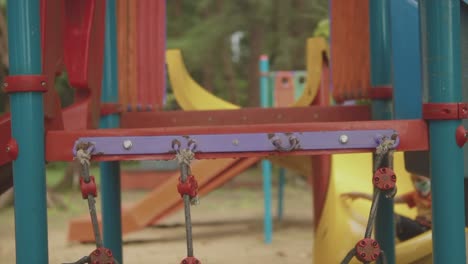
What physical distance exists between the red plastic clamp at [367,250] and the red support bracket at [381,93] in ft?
3.12

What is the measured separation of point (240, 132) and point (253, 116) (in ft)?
3.46

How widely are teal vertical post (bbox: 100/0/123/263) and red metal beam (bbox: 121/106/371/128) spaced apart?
0.35 feet

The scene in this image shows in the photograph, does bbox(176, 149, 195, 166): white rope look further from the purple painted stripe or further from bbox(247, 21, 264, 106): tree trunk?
bbox(247, 21, 264, 106): tree trunk

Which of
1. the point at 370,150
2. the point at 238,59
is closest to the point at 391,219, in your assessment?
the point at 370,150

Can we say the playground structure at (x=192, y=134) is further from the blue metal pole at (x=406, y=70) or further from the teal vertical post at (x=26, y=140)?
the blue metal pole at (x=406, y=70)

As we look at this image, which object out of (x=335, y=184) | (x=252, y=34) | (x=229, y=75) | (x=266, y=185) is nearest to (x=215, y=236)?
(x=266, y=185)

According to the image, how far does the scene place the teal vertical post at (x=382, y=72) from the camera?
230 cm

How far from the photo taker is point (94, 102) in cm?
190

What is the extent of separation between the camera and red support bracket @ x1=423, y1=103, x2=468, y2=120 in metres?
1.48

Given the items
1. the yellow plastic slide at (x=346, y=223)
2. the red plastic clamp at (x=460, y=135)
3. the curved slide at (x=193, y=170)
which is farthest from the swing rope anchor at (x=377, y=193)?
the curved slide at (x=193, y=170)

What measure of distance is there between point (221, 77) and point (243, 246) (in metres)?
6.70

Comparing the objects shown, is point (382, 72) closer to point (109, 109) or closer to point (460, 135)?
point (460, 135)

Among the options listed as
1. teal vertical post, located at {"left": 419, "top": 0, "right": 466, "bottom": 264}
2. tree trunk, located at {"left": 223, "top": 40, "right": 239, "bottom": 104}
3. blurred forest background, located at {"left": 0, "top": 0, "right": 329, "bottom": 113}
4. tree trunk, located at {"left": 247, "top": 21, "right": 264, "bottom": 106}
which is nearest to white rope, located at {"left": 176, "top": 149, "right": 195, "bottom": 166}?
teal vertical post, located at {"left": 419, "top": 0, "right": 466, "bottom": 264}

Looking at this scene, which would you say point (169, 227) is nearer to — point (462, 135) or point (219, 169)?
point (219, 169)
